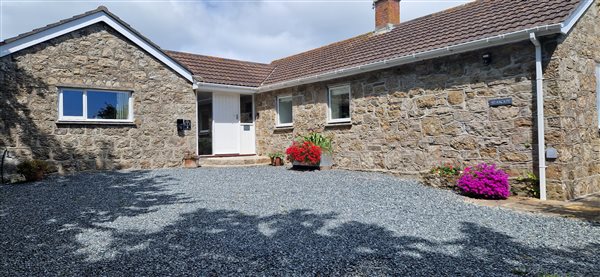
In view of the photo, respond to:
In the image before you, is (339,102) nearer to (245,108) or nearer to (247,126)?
(247,126)

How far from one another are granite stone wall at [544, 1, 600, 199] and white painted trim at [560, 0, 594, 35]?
19 centimetres

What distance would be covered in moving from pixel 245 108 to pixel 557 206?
11767 mm

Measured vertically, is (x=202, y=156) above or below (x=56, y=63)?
below

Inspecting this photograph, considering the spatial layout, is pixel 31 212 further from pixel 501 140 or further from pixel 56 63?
pixel 501 140

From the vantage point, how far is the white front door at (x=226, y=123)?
13.9 m

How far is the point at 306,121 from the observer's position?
12781 millimetres

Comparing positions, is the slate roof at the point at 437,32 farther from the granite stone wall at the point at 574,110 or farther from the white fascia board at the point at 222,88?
the white fascia board at the point at 222,88

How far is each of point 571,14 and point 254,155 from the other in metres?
10.8

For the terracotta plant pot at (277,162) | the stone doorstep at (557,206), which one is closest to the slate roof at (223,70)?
the terracotta plant pot at (277,162)

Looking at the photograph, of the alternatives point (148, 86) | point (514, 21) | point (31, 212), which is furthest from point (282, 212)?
point (148, 86)

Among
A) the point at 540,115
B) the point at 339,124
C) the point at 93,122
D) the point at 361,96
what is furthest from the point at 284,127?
the point at 540,115

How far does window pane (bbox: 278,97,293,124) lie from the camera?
13953 mm

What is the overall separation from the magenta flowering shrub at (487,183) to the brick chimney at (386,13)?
7046 mm

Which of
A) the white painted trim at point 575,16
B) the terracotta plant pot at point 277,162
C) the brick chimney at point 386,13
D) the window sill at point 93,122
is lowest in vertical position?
the terracotta plant pot at point 277,162
